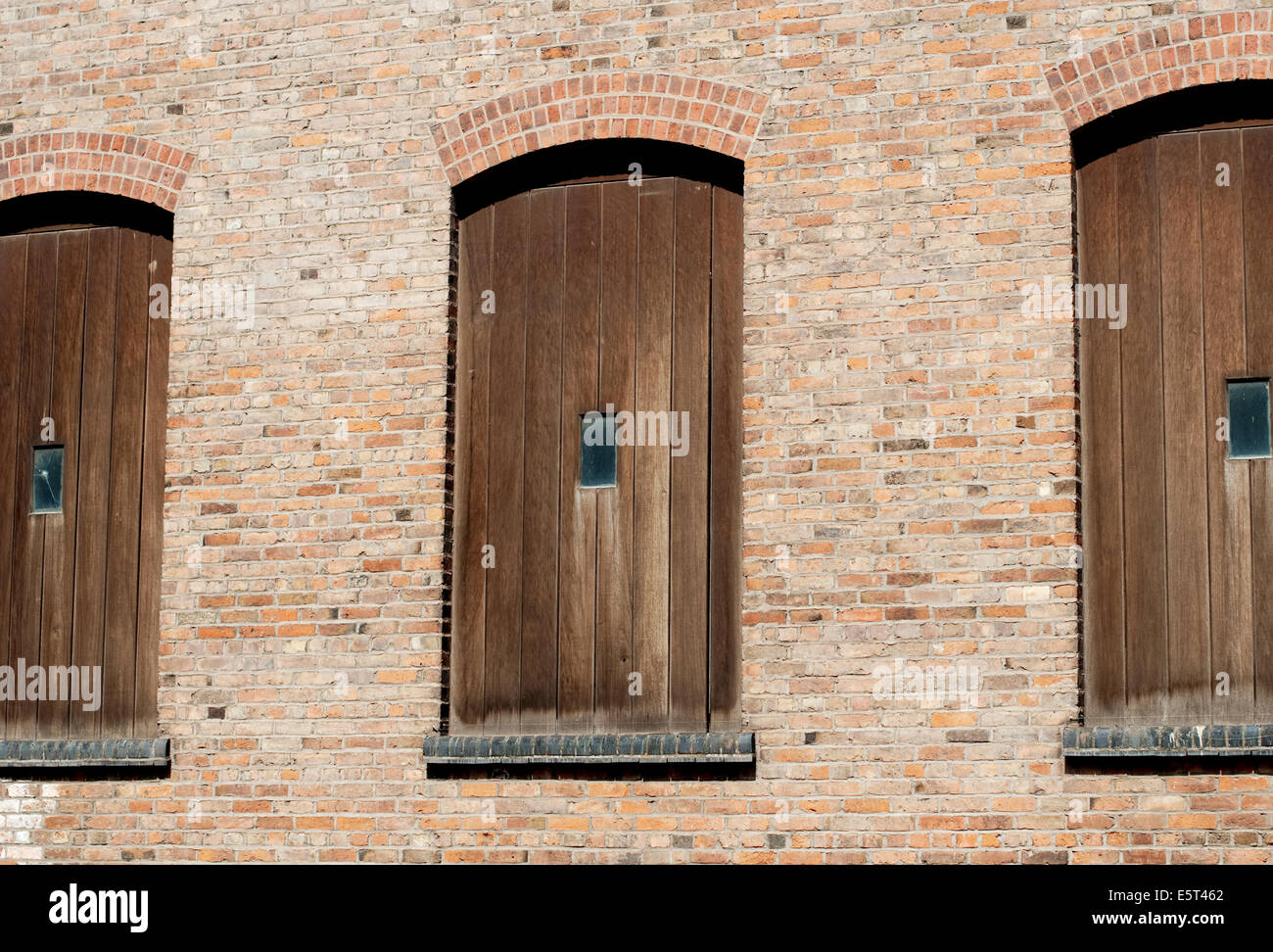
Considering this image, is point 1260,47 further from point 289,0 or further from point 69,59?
point 69,59

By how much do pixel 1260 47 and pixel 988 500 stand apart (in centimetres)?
234

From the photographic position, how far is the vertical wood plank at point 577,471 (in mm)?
8117

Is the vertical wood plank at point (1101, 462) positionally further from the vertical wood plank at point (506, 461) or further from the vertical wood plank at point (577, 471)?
the vertical wood plank at point (506, 461)

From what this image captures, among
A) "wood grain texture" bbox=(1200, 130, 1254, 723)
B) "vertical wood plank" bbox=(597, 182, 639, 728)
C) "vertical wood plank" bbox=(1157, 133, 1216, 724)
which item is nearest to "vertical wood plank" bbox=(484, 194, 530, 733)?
"vertical wood plank" bbox=(597, 182, 639, 728)

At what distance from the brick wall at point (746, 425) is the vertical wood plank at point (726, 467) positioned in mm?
193

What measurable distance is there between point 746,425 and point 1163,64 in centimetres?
249

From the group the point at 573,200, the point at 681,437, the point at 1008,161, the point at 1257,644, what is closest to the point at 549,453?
the point at 681,437

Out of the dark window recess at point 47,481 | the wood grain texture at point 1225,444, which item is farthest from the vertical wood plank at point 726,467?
the dark window recess at point 47,481

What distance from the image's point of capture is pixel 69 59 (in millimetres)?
9109

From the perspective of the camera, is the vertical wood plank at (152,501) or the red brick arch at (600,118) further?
the vertical wood plank at (152,501)

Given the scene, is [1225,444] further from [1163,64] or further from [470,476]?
[470,476]

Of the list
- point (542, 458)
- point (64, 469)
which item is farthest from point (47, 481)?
point (542, 458)

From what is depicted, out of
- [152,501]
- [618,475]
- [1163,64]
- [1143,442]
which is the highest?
[1163,64]

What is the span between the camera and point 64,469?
895cm
